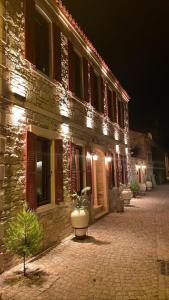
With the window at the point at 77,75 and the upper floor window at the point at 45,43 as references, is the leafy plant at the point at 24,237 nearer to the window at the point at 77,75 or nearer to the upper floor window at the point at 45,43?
the upper floor window at the point at 45,43

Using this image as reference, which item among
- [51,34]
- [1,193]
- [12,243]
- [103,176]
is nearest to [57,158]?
[1,193]

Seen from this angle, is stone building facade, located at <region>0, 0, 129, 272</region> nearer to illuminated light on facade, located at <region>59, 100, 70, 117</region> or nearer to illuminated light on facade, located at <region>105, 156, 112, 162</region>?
illuminated light on facade, located at <region>59, 100, 70, 117</region>

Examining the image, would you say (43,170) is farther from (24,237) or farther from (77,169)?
(24,237)

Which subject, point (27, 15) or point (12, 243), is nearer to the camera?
point (12, 243)

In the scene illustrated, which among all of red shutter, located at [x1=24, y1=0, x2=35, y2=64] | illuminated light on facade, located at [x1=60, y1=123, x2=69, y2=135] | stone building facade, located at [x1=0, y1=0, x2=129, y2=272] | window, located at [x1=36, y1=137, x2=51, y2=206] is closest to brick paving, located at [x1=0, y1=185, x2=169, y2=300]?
stone building facade, located at [x1=0, y1=0, x2=129, y2=272]

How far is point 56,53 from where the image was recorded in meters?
7.93

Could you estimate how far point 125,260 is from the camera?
5.71m

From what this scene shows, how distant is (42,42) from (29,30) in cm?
117

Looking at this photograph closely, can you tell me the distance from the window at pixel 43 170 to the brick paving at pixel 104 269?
1459mm

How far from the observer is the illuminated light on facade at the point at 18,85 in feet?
18.9

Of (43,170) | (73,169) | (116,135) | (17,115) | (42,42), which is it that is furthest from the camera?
(116,135)

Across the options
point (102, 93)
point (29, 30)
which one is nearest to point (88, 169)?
point (102, 93)

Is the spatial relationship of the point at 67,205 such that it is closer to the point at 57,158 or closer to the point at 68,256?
the point at 57,158

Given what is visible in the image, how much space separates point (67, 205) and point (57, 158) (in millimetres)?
1646
